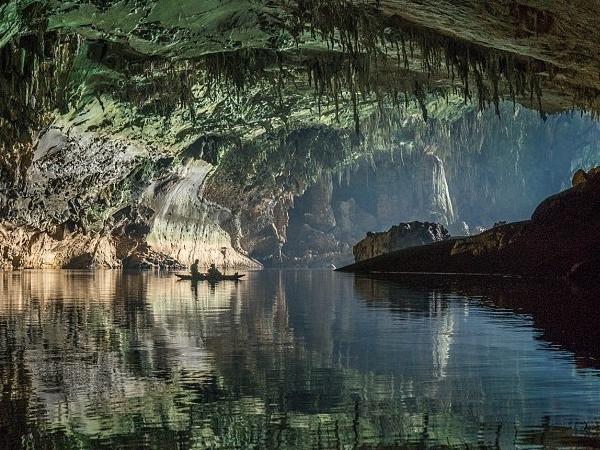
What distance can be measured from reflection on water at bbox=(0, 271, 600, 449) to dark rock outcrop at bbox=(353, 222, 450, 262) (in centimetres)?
2021

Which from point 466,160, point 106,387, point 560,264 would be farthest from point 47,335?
point 466,160

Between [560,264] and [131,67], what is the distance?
1040 cm

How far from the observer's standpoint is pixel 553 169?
274ft

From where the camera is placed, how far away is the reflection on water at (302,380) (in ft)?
10.9

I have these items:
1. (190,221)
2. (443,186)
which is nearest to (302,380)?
(190,221)

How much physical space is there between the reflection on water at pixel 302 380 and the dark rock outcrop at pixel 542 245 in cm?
926

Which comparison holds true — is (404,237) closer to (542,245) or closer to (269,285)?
(269,285)

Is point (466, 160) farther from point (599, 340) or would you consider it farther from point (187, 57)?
point (599, 340)

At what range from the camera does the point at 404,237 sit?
29.7m

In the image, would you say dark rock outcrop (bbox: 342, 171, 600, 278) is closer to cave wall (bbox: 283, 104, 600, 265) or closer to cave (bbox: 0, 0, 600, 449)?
cave (bbox: 0, 0, 600, 449)

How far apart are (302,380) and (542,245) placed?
15906mm

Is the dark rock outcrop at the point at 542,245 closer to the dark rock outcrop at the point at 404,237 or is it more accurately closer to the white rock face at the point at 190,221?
the dark rock outcrop at the point at 404,237

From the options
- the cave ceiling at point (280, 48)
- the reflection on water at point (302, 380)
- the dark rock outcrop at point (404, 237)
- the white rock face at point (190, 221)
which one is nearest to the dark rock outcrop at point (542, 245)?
the cave ceiling at point (280, 48)

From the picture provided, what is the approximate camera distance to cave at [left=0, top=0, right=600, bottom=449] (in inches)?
149
